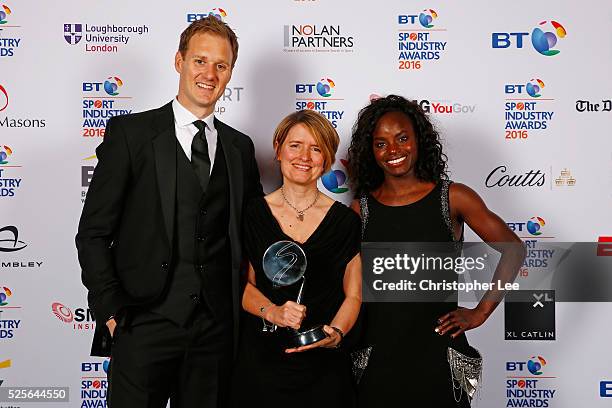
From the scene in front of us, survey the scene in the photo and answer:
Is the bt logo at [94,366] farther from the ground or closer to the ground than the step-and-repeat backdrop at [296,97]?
closer to the ground

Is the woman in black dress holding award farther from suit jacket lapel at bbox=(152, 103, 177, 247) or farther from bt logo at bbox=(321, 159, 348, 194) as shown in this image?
bt logo at bbox=(321, 159, 348, 194)

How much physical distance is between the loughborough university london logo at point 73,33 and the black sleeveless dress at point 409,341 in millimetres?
1578

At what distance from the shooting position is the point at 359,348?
7.43 ft

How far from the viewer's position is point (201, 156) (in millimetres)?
2164

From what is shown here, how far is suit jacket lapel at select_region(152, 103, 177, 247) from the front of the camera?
2068mm

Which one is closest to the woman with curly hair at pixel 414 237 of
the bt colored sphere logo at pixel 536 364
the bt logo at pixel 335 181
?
the bt logo at pixel 335 181

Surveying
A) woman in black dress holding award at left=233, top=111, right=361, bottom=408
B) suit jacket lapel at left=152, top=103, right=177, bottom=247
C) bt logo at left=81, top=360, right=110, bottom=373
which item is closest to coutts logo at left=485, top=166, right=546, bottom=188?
woman in black dress holding award at left=233, top=111, right=361, bottom=408

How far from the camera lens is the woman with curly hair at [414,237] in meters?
2.23

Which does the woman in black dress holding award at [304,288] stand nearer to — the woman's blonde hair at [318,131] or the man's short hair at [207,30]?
the woman's blonde hair at [318,131]

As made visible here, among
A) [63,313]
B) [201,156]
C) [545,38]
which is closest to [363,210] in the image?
[201,156]

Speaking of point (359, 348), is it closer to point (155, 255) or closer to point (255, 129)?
point (155, 255)

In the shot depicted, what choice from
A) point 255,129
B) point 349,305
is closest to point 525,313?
point 349,305

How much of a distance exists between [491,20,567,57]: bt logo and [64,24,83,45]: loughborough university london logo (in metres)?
1.81

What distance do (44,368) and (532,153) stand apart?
236cm
